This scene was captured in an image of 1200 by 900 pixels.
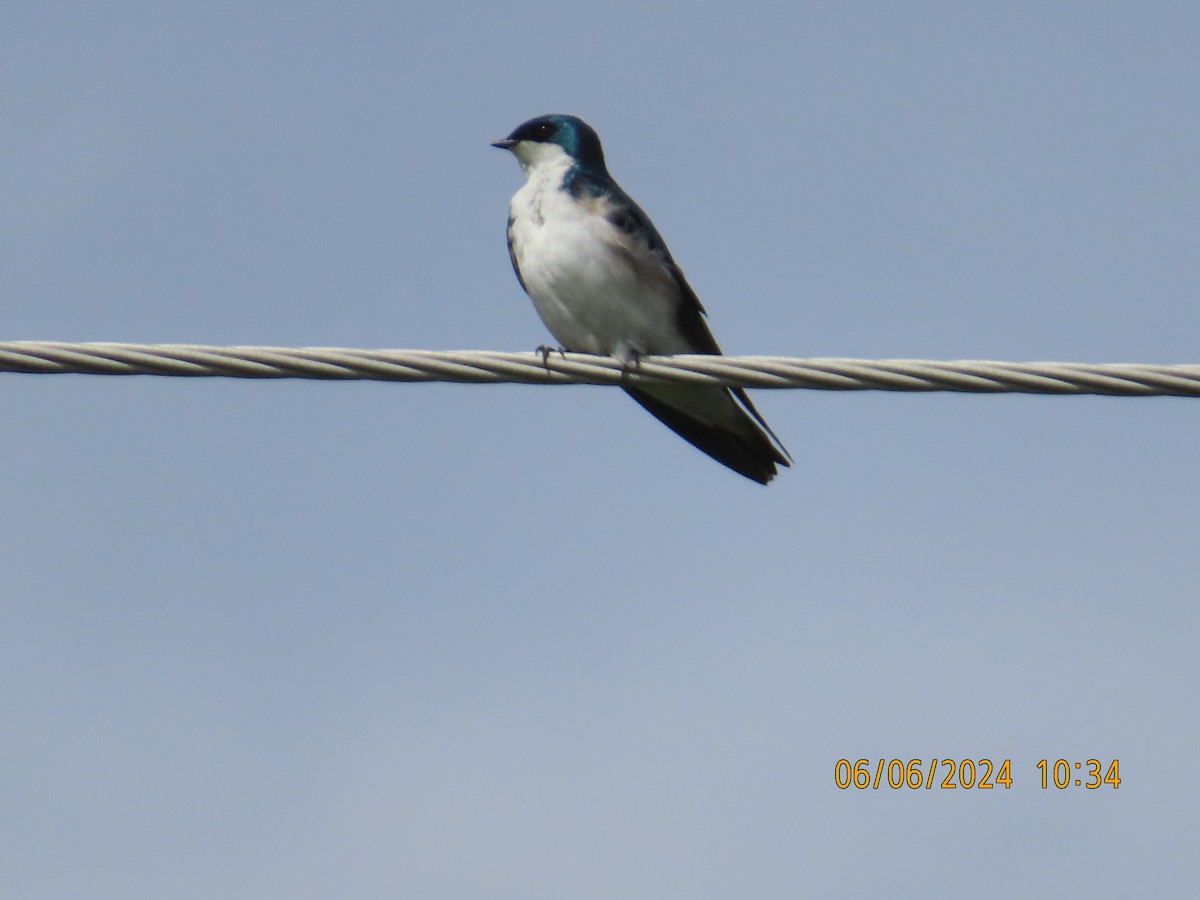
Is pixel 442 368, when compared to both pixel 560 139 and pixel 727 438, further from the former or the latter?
pixel 560 139

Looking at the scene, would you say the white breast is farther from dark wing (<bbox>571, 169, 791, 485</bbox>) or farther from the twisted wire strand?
the twisted wire strand

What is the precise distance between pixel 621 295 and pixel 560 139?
3.92ft

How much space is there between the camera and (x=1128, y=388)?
12.8ft

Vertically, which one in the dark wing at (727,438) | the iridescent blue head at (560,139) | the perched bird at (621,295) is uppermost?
the iridescent blue head at (560,139)

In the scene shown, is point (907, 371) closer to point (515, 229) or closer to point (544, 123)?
point (515, 229)

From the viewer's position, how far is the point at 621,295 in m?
6.39

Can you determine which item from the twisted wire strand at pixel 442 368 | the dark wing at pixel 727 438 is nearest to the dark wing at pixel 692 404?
the dark wing at pixel 727 438

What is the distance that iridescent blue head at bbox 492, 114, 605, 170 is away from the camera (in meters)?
7.24

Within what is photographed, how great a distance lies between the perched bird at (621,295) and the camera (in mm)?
6383

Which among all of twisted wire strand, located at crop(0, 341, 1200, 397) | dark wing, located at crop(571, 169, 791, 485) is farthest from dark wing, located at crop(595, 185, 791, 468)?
twisted wire strand, located at crop(0, 341, 1200, 397)

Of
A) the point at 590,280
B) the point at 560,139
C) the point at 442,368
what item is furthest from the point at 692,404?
the point at 442,368

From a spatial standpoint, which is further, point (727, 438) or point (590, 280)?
point (727, 438)

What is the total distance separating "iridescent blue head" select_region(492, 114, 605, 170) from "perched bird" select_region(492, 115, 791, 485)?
1.03 ft

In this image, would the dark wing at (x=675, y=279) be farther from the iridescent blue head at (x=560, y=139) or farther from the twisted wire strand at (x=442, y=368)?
the twisted wire strand at (x=442, y=368)
